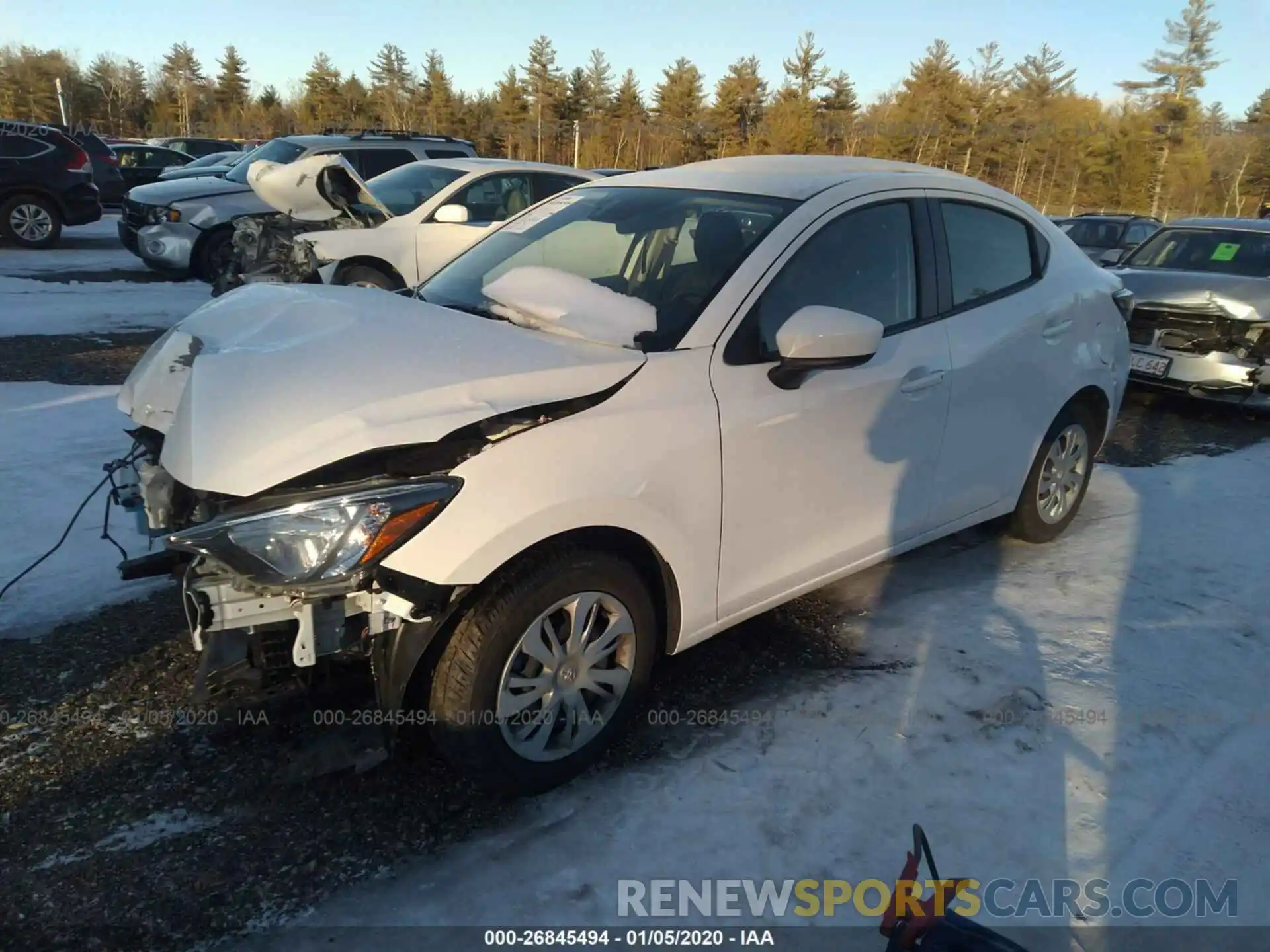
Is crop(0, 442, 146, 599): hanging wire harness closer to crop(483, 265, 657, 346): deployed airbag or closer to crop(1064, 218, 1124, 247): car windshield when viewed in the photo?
crop(483, 265, 657, 346): deployed airbag

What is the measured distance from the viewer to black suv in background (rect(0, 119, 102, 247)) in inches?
522

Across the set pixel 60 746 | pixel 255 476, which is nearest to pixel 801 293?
pixel 255 476

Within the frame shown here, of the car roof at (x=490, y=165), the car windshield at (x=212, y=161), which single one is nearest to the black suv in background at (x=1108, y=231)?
the car roof at (x=490, y=165)

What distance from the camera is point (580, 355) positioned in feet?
9.01

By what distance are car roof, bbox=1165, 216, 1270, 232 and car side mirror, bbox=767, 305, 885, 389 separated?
7492 mm

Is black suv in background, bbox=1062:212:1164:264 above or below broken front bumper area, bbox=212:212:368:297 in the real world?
above

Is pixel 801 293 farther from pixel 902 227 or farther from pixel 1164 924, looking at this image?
pixel 1164 924

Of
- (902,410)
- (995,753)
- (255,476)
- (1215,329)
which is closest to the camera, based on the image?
(255,476)

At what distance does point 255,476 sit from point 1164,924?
2.68 metres

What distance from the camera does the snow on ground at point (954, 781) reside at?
2.45m

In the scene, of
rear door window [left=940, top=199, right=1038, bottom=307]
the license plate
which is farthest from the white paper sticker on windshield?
the license plate

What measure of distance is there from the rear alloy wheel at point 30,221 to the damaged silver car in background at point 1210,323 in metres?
14.6

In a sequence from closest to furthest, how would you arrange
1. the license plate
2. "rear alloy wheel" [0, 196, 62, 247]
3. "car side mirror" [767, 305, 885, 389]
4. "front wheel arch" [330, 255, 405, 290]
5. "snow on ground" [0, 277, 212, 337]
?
"car side mirror" [767, 305, 885, 389] < the license plate < "front wheel arch" [330, 255, 405, 290] < "snow on ground" [0, 277, 212, 337] < "rear alloy wheel" [0, 196, 62, 247]

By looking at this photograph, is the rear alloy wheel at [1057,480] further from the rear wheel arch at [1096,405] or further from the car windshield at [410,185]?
the car windshield at [410,185]
